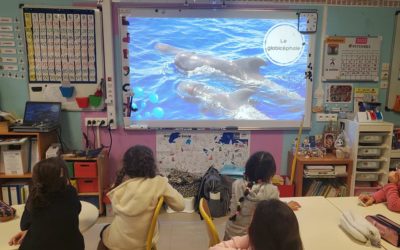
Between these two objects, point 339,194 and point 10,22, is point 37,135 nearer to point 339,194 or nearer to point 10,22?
point 10,22

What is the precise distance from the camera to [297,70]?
3.38 m

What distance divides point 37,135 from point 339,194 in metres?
3.15

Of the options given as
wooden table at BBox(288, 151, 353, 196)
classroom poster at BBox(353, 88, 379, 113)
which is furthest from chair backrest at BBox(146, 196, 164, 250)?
classroom poster at BBox(353, 88, 379, 113)

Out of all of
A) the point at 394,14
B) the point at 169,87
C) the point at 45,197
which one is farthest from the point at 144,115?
the point at 394,14

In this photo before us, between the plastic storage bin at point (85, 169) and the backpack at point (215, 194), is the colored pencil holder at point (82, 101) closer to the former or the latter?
the plastic storage bin at point (85, 169)

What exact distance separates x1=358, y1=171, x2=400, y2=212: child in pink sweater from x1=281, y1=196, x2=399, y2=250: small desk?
0.19 ft

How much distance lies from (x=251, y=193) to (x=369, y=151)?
2.07m

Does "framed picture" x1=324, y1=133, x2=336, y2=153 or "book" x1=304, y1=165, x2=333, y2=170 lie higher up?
"framed picture" x1=324, y1=133, x2=336, y2=153

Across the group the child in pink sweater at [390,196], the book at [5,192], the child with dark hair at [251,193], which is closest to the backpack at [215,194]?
the child with dark hair at [251,193]

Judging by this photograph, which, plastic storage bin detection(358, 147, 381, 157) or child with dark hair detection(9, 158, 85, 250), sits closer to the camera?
child with dark hair detection(9, 158, 85, 250)

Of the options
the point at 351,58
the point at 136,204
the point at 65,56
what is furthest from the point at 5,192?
the point at 351,58

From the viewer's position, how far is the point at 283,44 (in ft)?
10.9

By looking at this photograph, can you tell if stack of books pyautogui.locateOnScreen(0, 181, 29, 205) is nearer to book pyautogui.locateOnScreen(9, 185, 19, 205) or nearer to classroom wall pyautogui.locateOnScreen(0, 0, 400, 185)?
book pyautogui.locateOnScreen(9, 185, 19, 205)

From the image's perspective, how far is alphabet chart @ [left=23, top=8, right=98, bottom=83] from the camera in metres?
3.14
